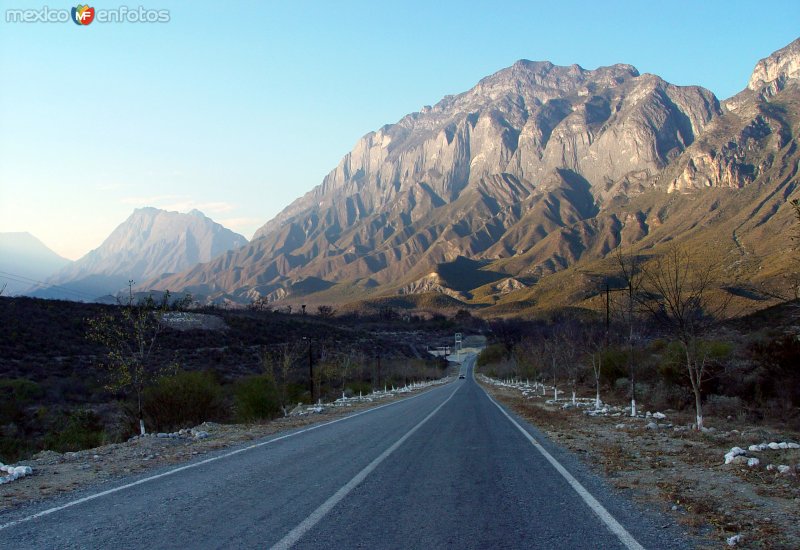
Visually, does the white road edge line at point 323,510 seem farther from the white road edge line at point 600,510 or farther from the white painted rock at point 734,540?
the white painted rock at point 734,540

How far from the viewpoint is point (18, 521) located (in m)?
6.70

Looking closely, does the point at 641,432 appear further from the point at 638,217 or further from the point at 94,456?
the point at 638,217

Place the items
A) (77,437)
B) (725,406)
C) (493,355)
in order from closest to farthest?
(725,406), (77,437), (493,355)

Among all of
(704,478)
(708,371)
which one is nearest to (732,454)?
(704,478)

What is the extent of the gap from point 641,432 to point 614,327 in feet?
106

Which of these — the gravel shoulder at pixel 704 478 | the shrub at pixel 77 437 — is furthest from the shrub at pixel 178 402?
the gravel shoulder at pixel 704 478

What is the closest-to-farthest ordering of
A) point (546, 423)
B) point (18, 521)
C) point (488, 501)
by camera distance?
point (18, 521), point (488, 501), point (546, 423)

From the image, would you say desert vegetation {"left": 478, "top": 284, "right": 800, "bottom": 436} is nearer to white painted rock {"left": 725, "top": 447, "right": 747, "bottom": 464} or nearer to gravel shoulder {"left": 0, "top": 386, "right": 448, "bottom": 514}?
white painted rock {"left": 725, "top": 447, "right": 747, "bottom": 464}

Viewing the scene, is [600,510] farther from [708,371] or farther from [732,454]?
[708,371]

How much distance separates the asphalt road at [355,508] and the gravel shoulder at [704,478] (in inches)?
17.3

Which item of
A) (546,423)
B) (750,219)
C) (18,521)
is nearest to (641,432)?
(546,423)

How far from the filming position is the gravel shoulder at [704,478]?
584 centimetres

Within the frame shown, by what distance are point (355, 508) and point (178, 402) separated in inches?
761

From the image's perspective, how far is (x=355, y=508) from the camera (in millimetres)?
6922
